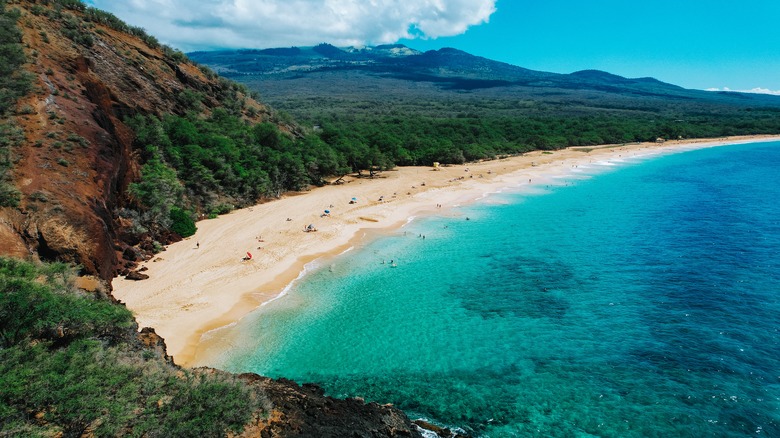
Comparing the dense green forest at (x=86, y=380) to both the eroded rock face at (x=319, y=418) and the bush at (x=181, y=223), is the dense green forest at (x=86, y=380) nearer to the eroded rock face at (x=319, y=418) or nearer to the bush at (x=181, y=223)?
the eroded rock face at (x=319, y=418)

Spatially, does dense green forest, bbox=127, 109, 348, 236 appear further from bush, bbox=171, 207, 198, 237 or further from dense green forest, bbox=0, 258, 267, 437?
dense green forest, bbox=0, 258, 267, 437

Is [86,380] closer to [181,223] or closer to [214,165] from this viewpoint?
[181,223]

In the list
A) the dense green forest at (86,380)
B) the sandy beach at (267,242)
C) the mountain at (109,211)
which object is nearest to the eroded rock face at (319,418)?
the mountain at (109,211)

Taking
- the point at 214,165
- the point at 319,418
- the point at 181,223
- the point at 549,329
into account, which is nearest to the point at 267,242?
the point at 181,223

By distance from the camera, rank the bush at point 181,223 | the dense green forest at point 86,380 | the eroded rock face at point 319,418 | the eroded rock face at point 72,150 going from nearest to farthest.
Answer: the dense green forest at point 86,380 < the eroded rock face at point 319,418 < the eroded rock face at point 72,150 < the bush at point 181,223

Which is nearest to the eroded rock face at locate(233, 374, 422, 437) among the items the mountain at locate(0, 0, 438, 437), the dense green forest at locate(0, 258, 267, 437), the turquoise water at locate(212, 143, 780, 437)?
the mountain at locate(0, 0, 438, 437)

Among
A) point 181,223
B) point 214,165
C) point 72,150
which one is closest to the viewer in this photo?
point 72,150

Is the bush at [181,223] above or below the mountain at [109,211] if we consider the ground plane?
below
